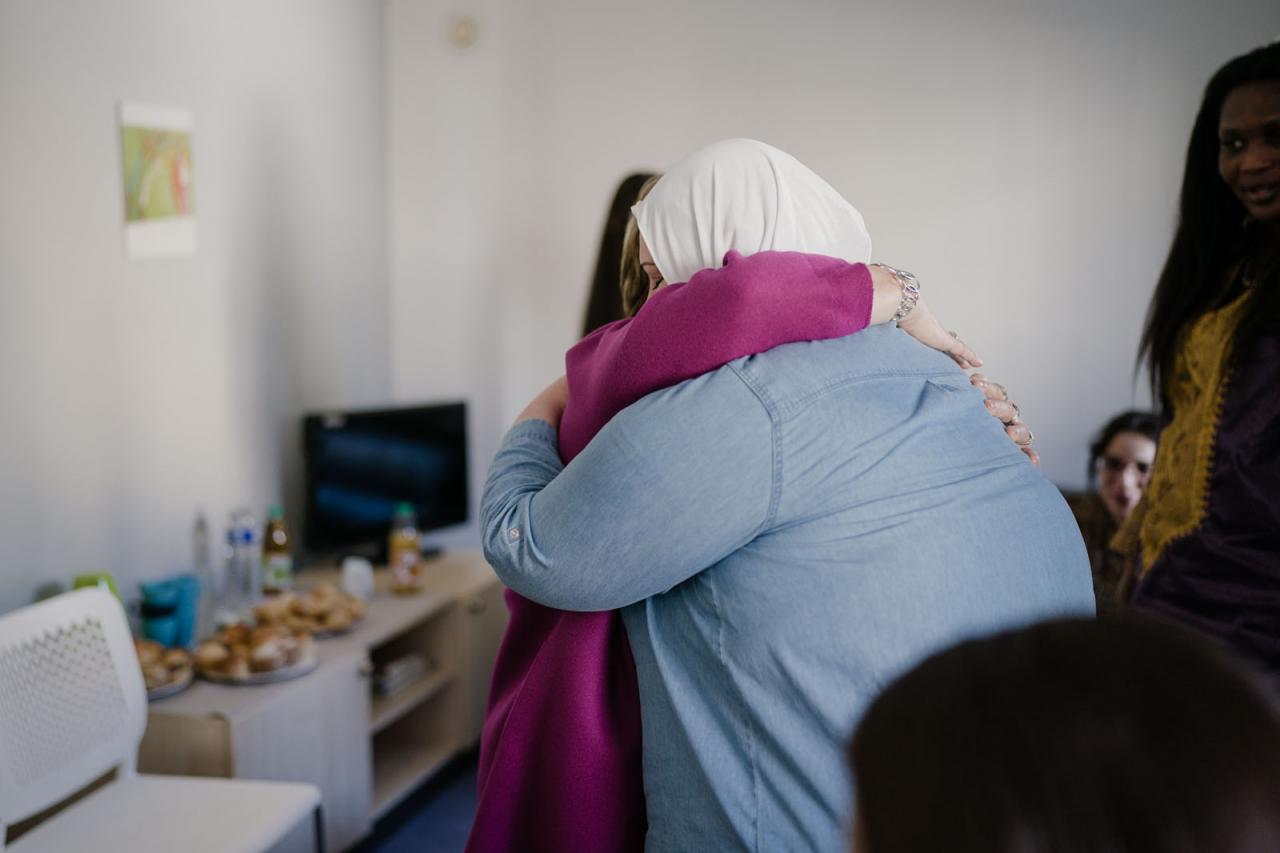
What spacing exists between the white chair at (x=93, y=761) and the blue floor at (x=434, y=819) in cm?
91

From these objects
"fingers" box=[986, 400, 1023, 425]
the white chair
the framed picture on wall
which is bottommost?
the white chair

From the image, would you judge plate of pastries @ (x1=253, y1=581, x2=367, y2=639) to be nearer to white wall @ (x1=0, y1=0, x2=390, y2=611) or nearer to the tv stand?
the tv stand

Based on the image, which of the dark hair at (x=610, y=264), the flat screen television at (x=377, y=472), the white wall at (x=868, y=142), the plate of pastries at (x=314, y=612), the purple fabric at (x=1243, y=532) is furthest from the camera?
the white wall at (x=868, y=142)

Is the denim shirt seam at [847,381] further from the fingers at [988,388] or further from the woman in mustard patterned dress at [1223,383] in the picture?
the woman in mustard patterned dress at [1223,383]

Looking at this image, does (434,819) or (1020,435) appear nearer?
(1020,435)

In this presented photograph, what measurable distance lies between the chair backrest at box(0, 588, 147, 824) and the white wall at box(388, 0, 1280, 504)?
191cm

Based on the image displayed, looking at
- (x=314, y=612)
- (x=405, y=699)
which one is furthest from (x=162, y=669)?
(x=405, y=699)

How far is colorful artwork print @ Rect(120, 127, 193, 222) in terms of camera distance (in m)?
2.35

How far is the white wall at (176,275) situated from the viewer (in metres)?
2.10

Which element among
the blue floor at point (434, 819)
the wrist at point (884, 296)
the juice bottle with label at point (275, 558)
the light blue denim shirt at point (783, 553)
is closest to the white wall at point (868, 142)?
the juice bottle with label at point (275, 558)

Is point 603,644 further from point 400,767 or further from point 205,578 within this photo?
point 400,767

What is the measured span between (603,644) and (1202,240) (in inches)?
51.6

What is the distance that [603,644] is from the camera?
0.96m

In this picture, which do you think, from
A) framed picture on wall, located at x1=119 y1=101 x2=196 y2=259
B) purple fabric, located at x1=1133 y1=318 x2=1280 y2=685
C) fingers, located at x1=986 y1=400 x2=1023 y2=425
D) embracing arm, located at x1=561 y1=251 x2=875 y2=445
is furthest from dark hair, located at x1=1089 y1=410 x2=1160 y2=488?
framed picture on wall, located at x1=119 y1=101 x2=196 y2=259
